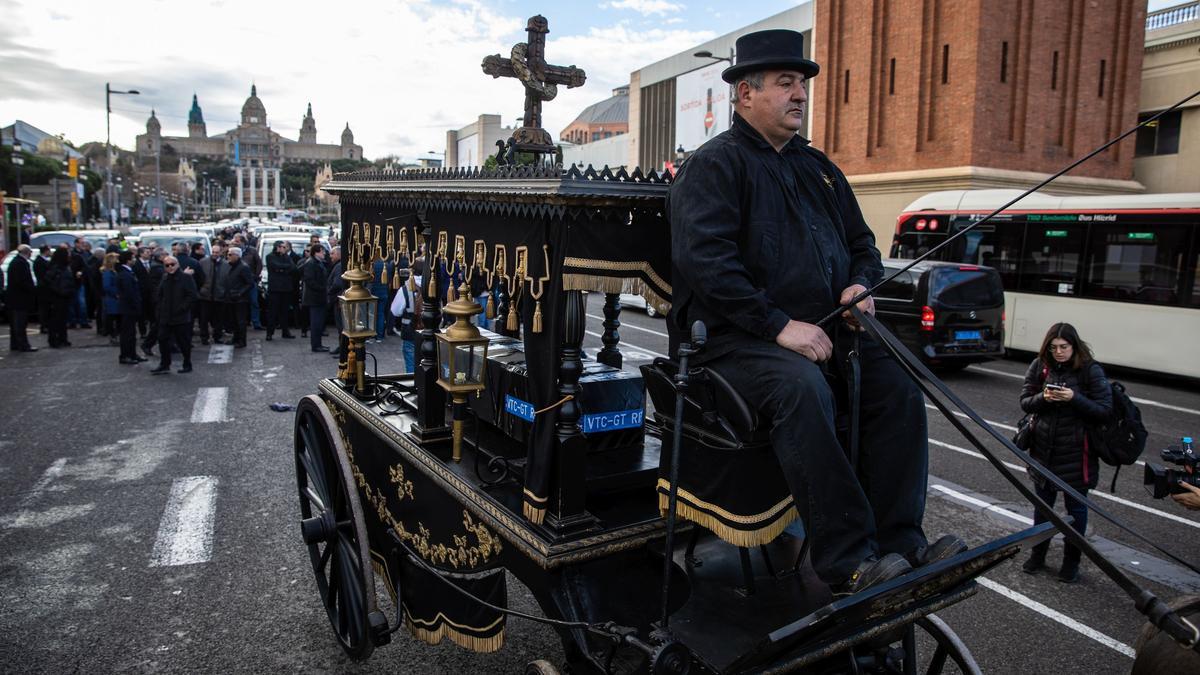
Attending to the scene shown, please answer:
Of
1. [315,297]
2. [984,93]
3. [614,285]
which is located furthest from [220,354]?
[984,93]

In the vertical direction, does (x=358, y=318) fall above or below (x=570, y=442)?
above

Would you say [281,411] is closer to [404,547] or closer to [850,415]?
[404,547]

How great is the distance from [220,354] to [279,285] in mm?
2212

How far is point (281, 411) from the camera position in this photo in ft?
33.0

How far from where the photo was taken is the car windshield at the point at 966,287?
12.9 m

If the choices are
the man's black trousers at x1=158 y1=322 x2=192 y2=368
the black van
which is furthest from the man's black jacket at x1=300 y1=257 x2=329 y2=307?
the black van

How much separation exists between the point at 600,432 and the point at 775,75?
1.92 m

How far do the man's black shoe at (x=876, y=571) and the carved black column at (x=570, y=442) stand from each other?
3.61 feet

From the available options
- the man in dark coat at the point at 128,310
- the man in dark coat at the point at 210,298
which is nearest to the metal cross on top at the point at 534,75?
the man in dark coat at the point at 128,310

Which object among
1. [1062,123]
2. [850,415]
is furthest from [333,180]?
[1062,123]

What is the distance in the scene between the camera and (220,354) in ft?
47.3

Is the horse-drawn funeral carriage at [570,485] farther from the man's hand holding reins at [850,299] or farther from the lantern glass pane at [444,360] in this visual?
the man's hand holding reins at [850,299]

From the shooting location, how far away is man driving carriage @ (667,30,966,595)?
244 cm

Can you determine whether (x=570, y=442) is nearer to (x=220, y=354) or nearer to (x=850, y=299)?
(x=850, y=299)
